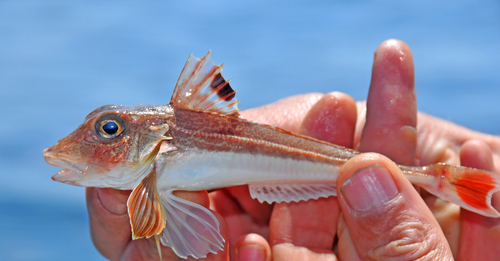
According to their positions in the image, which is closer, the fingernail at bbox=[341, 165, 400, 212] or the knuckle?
the knuckle

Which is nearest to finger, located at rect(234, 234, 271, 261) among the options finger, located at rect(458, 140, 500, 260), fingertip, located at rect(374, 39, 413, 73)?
finger, located at rect(458, 140, 500, 260)

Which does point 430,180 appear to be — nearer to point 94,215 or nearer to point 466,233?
point 466,233

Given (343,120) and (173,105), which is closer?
(173,105)

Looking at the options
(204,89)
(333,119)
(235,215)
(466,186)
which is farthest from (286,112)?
(466,186)

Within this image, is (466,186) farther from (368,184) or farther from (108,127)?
(108,127)

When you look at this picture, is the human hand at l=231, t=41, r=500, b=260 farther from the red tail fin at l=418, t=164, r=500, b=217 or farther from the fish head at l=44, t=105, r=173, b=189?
the fish head at l=44, t=105, r=173, b=189

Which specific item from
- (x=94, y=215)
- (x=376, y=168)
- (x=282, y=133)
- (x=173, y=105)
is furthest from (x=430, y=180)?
(x=94, y=215)
